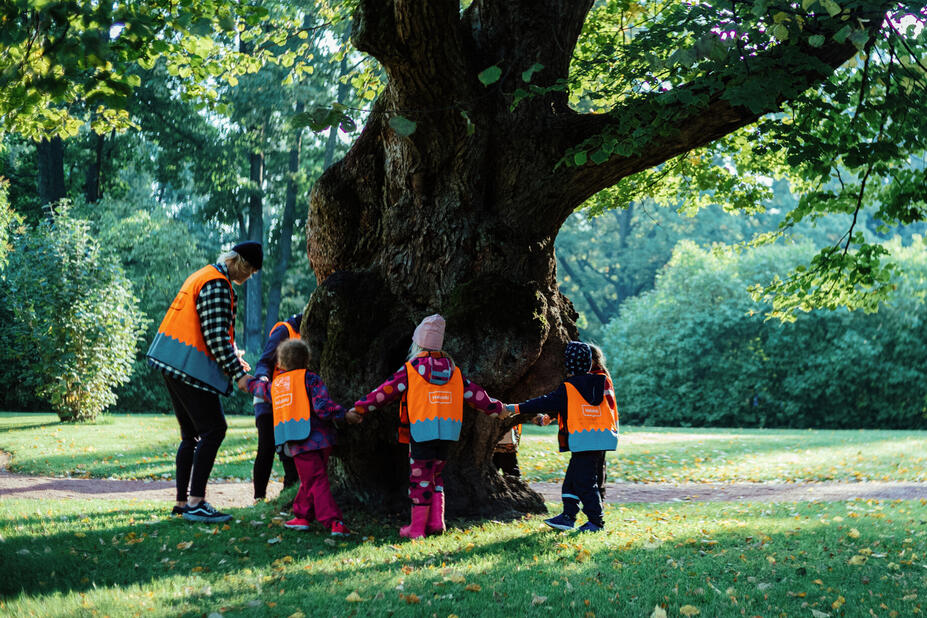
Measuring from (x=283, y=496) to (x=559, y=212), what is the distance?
12.1ft

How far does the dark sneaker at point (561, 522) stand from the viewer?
6.48 meters

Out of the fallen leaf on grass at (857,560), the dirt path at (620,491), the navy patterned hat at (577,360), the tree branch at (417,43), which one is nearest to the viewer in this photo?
the fallen leaf on grass at (857,560)

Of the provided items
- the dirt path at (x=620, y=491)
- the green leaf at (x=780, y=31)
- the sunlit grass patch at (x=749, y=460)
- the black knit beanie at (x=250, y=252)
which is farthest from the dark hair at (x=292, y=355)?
the sunlit grass patch at (x=749, y=460)

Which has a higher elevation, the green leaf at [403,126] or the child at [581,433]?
the green leaf at [403,126]

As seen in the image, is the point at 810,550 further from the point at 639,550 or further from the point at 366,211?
the point at 366,211

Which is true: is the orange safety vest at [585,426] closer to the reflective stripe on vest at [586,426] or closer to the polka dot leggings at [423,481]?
the reflective stripe on vest at [586,426]

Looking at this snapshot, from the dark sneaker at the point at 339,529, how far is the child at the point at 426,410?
0.45m

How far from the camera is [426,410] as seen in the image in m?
6.05

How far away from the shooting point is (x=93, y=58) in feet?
12.2

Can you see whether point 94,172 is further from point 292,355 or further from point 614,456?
point 292,355

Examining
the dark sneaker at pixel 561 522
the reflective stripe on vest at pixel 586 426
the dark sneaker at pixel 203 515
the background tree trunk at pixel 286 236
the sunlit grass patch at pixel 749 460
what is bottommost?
the sunlit grass patch at pixel 749 460

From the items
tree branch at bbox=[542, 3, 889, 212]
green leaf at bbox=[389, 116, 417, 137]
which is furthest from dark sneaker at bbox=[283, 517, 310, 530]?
tree branch at bbox=[542, 3, 889, 212]

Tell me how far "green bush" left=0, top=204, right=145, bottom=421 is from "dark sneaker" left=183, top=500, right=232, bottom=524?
46.3 ft

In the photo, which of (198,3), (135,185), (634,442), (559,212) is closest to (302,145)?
(135,185)
